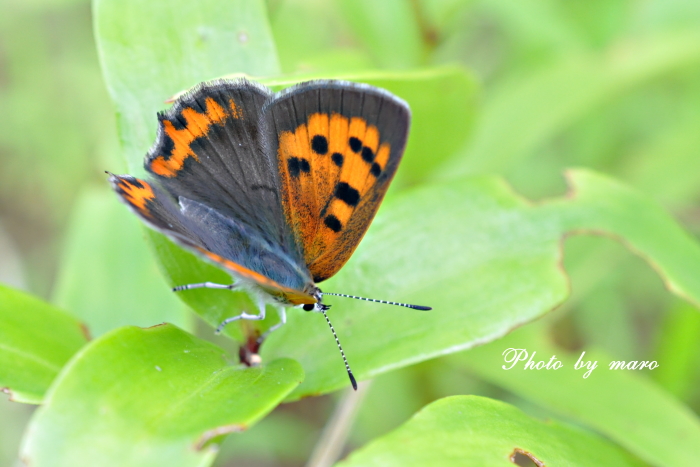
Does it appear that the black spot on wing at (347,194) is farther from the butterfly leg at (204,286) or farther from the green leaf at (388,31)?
the green leaf at (388,31)

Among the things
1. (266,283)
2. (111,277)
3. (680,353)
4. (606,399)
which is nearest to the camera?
(266,283)

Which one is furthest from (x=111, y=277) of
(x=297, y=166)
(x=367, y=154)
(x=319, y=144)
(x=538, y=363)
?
(x=538, y=363)

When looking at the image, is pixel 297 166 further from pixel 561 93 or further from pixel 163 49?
pixel 561 93

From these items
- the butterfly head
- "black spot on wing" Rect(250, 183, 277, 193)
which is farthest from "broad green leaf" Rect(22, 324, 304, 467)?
"black spot on wing" Rect(250, 183, 277, 193)

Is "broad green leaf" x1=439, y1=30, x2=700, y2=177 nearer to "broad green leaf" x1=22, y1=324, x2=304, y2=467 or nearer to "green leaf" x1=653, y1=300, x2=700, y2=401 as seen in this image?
"green leaf" x1=653, y1=300, x2=700, y2=401

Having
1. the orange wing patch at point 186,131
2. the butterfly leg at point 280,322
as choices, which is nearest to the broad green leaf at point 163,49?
the orange wing patch at point 186,131

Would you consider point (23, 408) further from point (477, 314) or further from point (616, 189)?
point (616, 189)

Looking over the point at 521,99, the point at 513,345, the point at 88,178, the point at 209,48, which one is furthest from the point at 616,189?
the point at 88,178
